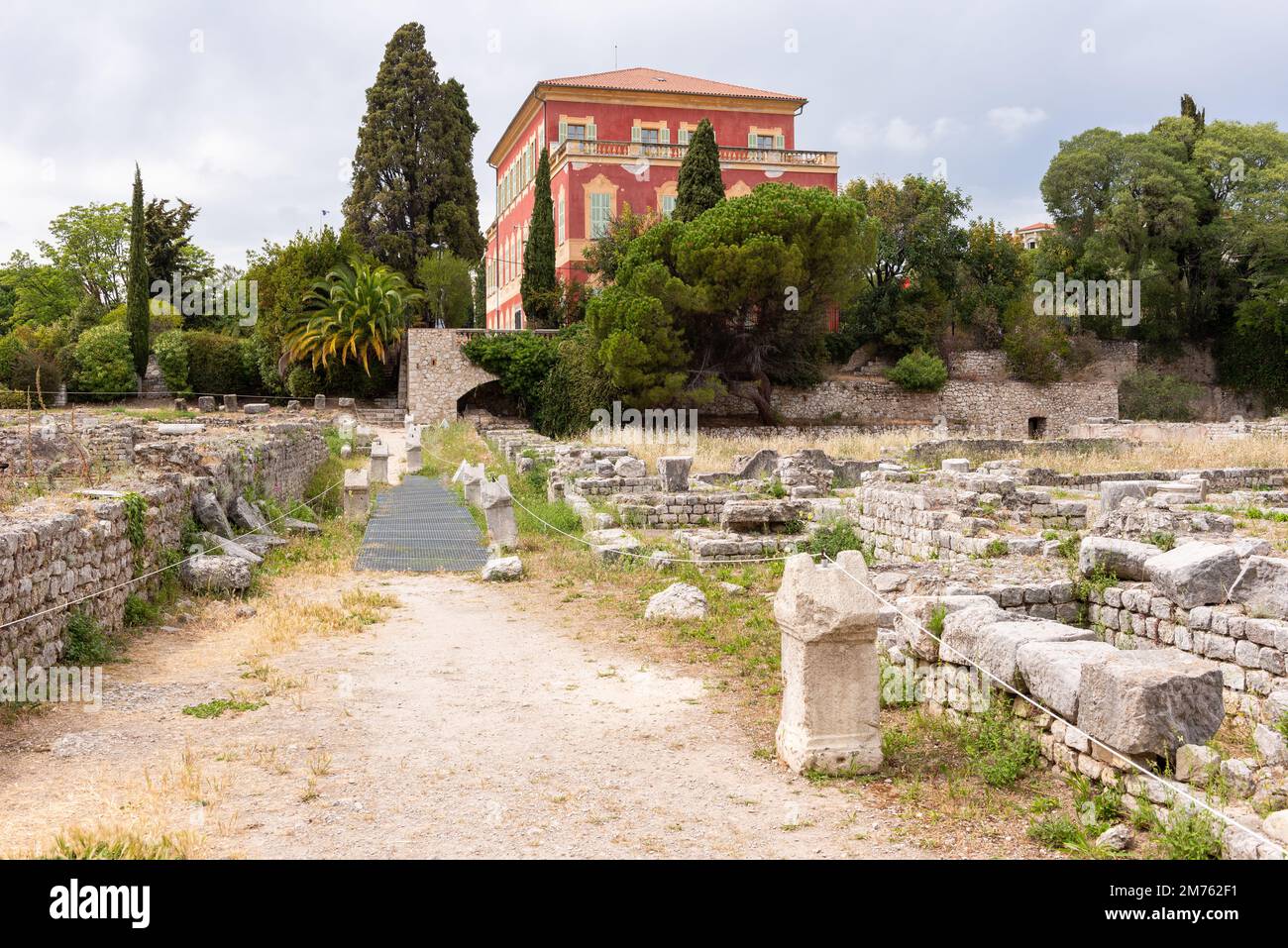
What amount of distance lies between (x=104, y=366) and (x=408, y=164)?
1535 cm

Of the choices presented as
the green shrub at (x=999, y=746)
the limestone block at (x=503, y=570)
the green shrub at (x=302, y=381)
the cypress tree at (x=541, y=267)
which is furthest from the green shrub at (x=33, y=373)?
the green shrub at (x=999, y=746)

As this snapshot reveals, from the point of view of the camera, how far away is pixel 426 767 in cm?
552

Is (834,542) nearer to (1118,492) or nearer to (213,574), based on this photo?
(1118,492)

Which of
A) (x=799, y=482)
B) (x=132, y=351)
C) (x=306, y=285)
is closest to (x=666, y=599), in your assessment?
(x=799, y=482)

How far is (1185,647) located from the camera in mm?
6234

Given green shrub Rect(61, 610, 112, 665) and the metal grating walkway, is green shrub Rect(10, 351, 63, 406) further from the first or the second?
green shrub Rect(61, 610, 112, 665)

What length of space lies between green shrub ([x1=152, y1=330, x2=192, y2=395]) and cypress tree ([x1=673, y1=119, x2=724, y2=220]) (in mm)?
20888

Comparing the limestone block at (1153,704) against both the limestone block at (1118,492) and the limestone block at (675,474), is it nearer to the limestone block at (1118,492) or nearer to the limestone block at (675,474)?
the limestone block at (1118,492)

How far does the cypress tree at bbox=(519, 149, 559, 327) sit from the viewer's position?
4134 cm

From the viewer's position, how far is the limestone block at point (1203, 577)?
616cm

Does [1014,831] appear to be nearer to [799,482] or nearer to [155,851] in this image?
[155,851]

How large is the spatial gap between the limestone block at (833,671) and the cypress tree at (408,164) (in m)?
42.0

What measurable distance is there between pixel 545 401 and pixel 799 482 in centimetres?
2197

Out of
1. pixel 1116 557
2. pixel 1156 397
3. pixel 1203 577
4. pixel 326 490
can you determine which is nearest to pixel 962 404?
pixel 1156 397
